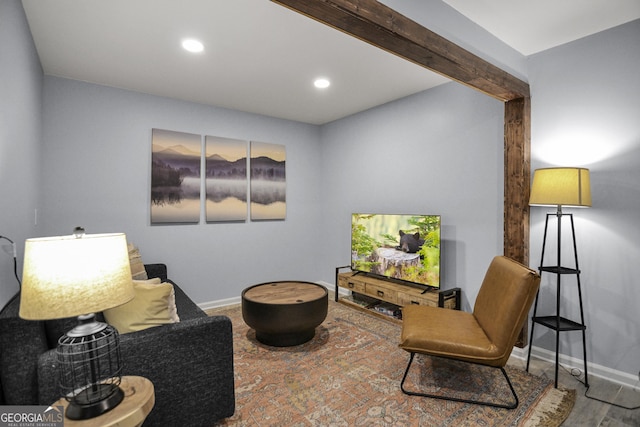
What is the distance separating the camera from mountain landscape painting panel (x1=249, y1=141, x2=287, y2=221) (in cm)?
459

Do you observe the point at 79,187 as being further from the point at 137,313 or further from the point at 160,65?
the point at 137,313

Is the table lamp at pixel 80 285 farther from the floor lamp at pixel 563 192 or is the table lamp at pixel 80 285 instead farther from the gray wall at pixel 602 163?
the gray wall at pixel 602 163

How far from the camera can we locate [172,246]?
13.0 ft

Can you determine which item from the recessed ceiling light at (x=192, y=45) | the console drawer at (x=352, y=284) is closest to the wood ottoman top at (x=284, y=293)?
the console drawer at (x=352, y=284)

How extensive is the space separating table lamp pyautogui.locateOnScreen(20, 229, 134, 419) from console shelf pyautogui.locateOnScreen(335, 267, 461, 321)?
2666 mm

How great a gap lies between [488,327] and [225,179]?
341cm

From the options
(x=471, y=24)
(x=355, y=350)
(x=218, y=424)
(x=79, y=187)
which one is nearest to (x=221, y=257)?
(x=79, y=187)

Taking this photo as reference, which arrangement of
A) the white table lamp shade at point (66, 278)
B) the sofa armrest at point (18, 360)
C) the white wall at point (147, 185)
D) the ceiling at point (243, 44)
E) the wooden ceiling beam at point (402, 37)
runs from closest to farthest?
the white table lamp shade at point (66, 278) → the sofa armrest at point (18, 360) → the wooden ceiling beam at point (402, 37) → the ceiling at point (243, 44) → the white wall at point (147, 185)

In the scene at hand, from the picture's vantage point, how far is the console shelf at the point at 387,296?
10.7ft

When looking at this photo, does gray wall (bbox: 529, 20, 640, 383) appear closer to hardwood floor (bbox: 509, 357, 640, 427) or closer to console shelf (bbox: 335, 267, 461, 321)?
hardwood floor (bbox: 509, 357, 640, 427)

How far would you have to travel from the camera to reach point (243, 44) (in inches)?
104

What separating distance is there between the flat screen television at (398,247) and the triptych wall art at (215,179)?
1.35 meters

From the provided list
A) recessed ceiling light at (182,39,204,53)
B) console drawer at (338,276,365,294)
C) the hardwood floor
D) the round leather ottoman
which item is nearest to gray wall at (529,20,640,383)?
the hardwood floor

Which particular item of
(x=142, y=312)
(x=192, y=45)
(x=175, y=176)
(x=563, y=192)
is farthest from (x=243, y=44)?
(x=563, y=192)
